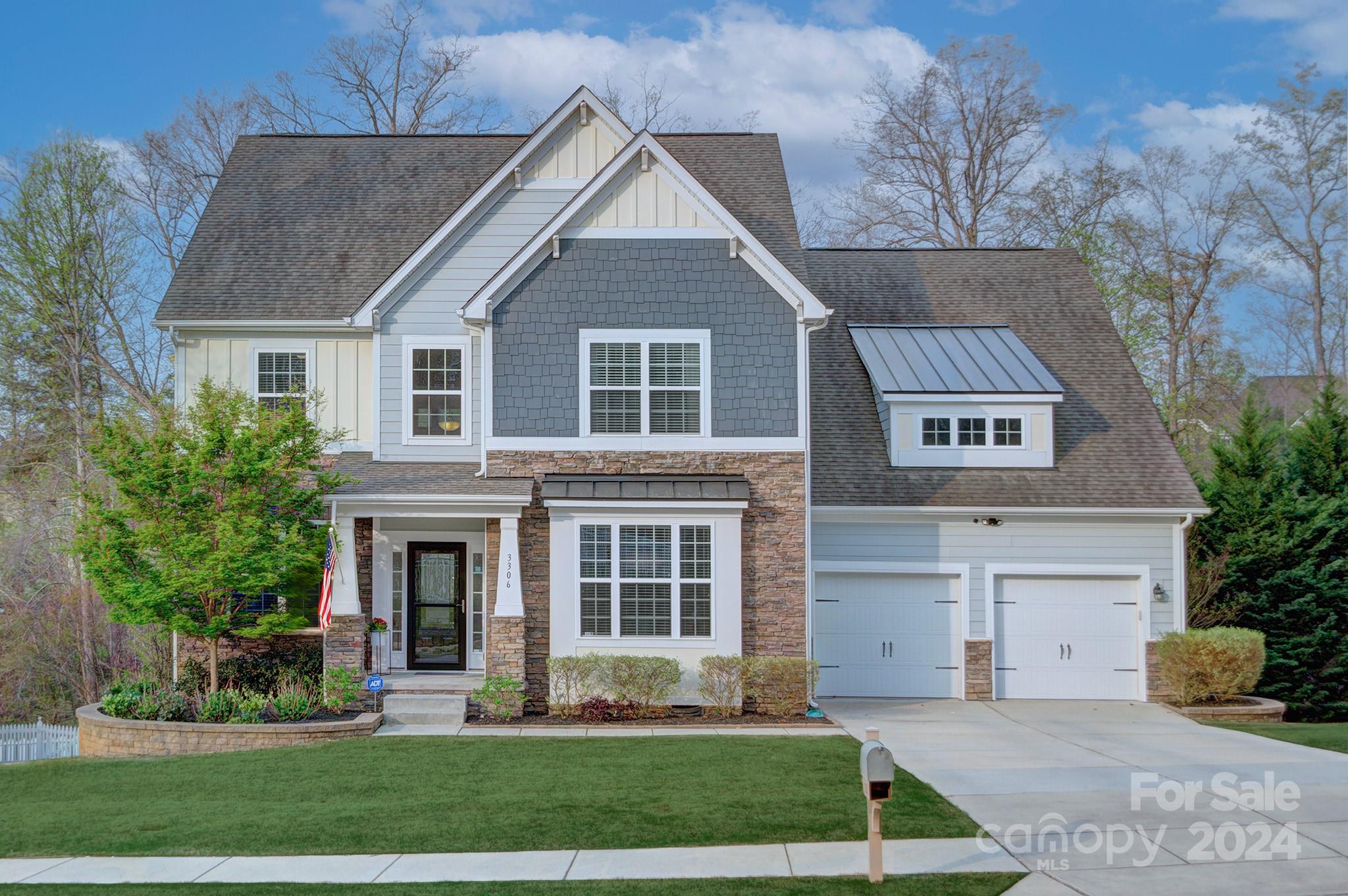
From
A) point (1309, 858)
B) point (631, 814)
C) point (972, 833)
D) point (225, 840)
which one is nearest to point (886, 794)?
point (972, 833)

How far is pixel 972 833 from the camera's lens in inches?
356

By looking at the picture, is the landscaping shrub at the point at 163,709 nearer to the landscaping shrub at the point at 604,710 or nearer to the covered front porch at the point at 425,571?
the covered front porch at the point at 425,571

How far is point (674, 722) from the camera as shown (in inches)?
574

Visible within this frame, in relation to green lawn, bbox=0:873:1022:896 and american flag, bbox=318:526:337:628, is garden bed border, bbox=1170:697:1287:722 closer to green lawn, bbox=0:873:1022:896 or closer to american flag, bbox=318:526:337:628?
green lawn, bbox=0:873:1022:896

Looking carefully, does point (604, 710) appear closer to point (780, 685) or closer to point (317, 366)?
point (780, 685)

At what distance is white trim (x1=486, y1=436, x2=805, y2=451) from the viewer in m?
15.7

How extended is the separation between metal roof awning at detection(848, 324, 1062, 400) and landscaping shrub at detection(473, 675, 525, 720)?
7736 mm

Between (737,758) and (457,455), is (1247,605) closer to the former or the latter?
(737,758)

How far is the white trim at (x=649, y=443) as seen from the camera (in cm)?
1570

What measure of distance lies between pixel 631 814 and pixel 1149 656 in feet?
35.9

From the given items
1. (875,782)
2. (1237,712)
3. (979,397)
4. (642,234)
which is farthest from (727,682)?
(1237,712)

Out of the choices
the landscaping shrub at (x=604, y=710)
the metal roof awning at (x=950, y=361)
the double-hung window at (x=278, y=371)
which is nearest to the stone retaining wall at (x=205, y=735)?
the landscaping shrub at (x=604, y=710)

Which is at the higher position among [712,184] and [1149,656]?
[712,184]

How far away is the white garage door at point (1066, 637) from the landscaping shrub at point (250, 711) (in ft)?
36.6
